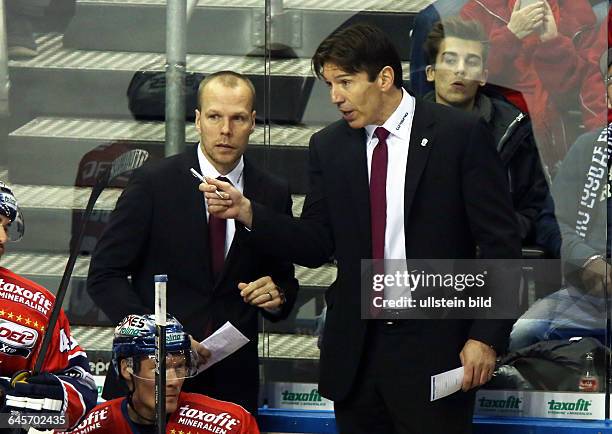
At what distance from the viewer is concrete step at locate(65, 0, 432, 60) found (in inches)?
255

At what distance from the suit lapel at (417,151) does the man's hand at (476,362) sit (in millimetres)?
495

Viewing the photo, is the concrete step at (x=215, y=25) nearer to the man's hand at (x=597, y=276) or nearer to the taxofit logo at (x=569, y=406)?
the man's hand at (x=597, y=276)

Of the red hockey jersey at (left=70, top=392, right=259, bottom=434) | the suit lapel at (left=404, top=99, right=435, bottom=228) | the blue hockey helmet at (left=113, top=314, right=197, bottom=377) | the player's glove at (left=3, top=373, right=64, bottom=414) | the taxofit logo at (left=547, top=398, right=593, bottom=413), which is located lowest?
the taxofit logo at (left=547, top=398, right=593, bottom=413)

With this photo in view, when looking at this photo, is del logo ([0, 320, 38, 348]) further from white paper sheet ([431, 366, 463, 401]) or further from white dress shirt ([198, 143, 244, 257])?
white paper sheet ([431, 366, 463, 401])

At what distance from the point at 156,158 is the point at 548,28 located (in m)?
1.62

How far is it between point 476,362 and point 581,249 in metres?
1.01

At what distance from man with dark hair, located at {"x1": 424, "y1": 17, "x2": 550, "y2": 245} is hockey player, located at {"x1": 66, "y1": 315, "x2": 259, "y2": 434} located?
1.46m

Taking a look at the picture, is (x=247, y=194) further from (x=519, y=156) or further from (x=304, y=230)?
(x=519, y=156)

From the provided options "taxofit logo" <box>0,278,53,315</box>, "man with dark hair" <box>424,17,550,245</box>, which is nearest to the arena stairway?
"man with dark hair" <box>424,17,550,245</box>

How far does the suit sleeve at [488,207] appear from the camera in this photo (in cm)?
566

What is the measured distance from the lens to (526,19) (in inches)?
251

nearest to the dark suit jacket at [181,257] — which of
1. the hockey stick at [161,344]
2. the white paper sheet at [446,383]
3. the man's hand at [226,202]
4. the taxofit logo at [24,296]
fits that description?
the man's hand at [226,202]

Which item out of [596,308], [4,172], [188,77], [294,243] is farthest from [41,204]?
[596,308]

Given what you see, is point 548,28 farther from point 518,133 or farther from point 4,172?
point 4,172
